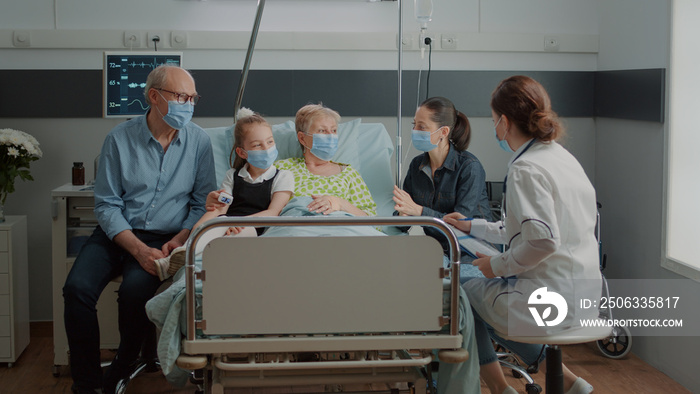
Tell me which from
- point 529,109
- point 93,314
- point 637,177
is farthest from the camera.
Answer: point 637,177

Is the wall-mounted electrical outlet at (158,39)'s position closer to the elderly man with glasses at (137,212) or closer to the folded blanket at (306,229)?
the elderly man with glasses at (137,212)

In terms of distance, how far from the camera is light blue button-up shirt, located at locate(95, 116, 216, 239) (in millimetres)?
3105

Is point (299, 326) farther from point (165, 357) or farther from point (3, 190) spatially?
point (3, 190)

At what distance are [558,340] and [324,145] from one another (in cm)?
130

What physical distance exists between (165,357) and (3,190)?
1.90m

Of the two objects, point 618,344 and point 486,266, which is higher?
point 486,266

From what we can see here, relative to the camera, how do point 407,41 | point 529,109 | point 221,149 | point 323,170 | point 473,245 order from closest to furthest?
point 529,109 < point 473,245 < point 323,170 < point 221,149 < point 407,41

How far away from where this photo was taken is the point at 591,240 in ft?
7.82

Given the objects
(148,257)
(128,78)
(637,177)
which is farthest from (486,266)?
(128,78)

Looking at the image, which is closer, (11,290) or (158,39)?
(11,290)

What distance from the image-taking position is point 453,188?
125 inches

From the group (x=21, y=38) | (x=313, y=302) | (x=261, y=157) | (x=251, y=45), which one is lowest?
(x=313, y=302)

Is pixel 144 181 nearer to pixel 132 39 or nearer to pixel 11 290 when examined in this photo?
pixel 11 290

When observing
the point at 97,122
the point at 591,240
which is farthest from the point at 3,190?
the point at 591,240
